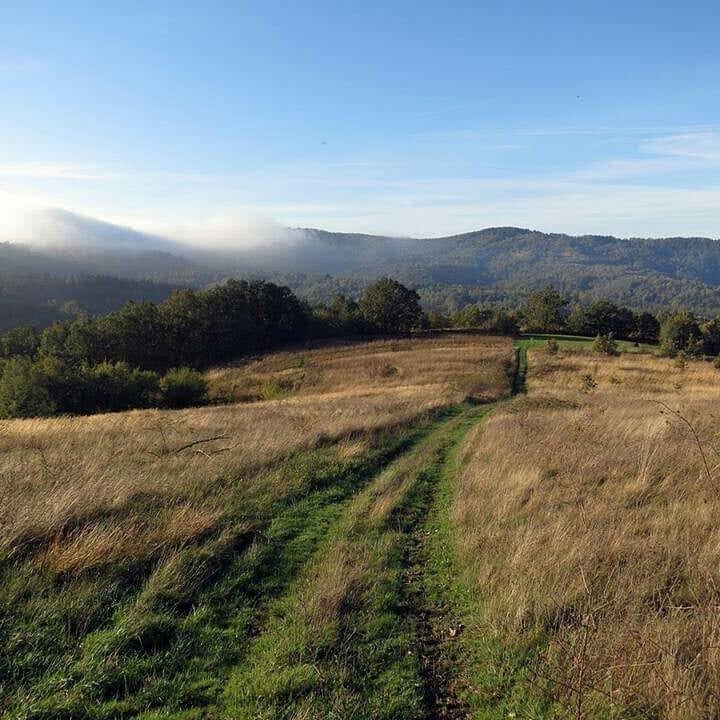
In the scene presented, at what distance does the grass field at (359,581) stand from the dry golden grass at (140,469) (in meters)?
0.06

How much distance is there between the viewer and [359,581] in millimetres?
6461

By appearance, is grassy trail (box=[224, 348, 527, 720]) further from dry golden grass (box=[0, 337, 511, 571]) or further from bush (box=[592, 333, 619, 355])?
bush (box=[592, 333, 619, 355])

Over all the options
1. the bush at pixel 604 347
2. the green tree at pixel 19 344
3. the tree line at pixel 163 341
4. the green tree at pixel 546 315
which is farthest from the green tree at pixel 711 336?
the green tree at pixel 19 344

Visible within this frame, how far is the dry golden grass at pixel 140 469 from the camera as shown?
22.9ft

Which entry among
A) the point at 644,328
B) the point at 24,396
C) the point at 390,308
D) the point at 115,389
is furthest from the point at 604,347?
the point at 24,396

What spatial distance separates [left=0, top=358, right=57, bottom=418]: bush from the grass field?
68.1 ft

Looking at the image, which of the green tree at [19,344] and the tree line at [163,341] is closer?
the tree line at [163,341]

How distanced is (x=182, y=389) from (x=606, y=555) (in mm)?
33852

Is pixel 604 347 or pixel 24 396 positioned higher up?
pixel 604 347

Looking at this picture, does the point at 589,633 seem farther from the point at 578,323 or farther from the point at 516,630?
the point at 578,323

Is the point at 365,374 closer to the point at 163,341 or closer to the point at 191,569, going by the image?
the point at 191,569

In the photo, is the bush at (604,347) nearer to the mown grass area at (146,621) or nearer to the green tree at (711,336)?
the green tree at (711,336)

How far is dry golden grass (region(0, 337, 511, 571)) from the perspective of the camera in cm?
698

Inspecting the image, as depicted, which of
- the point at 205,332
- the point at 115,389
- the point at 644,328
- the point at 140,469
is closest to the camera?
the point at 140,469
